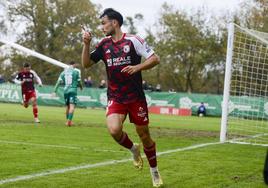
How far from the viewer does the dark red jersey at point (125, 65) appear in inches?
281

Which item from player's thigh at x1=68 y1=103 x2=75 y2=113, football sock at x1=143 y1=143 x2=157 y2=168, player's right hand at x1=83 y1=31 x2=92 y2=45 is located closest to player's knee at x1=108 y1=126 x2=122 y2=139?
football sock at x1=143 y1=143 x2=157 y2=168

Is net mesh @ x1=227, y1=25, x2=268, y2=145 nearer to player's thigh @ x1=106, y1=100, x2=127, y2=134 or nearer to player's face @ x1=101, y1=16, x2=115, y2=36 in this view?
player's face @ x1=101, y1=16, x2=115, y2=36

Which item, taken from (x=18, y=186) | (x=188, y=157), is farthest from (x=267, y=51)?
(x=18, y=186)

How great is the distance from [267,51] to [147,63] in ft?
35.2

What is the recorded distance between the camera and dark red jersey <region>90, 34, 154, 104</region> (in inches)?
281

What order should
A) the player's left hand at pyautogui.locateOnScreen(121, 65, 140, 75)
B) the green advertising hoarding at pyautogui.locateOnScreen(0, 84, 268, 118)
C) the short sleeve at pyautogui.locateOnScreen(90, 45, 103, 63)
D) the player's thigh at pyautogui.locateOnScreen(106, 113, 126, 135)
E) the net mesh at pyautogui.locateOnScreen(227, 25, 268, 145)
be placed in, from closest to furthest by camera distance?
1. the player's left hand at pyautogui.locateOnScreen(121, 65, 140, 75)
2. the player's thigh at pyautogui.locateOnScreen(106, 113, 126, 135)
3. the short sleeve at pyautogui.locateOnScreen(90, 45, 103, 63)
4. the net mesh at pyautogui.locateOnScreen(227, 25, 268, 145)
5. the green advertising hoarding at pyautogui.locateOnScreen(0, 84, 268, 118)

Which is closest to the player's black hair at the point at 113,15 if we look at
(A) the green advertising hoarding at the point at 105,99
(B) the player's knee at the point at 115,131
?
(B) the player's knee at the point at 115,131

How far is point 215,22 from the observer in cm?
6012

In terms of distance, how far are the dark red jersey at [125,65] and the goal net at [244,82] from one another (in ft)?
23.4

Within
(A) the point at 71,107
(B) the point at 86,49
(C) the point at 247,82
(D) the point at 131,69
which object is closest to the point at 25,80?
(A) the point at 71,107

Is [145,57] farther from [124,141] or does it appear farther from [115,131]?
[124,141]

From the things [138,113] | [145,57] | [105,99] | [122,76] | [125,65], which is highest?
[145,57]

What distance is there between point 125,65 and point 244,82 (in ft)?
41.0

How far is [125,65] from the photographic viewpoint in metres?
7.13
